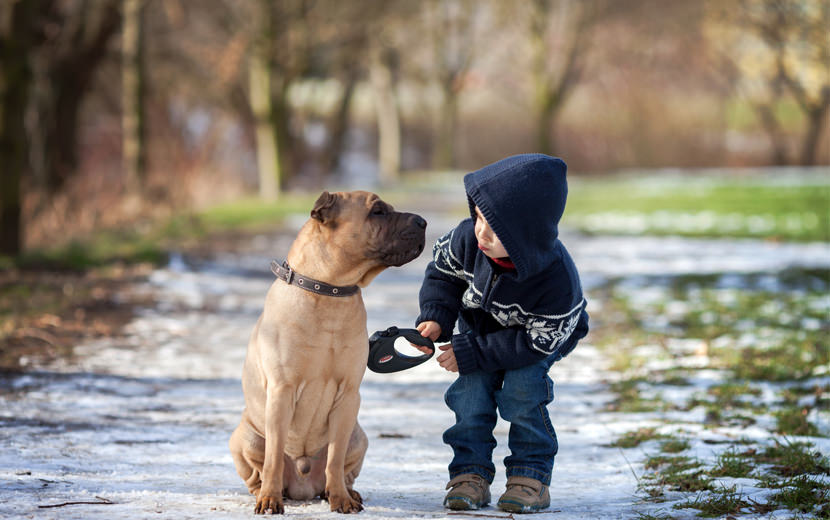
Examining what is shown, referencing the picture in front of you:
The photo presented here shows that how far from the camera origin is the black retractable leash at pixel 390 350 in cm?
407

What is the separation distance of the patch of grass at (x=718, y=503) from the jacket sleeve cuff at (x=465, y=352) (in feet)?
3.32

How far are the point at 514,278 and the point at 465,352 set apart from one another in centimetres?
41

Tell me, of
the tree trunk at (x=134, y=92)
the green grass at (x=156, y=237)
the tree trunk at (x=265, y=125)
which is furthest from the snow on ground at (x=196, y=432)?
the tree trunk at (x=265, y=125)

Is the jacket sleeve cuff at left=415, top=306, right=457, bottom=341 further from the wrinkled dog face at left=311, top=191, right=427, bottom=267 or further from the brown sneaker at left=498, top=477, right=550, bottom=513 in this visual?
the brown sneaker at left=498, top=477, right=550, bottom=513

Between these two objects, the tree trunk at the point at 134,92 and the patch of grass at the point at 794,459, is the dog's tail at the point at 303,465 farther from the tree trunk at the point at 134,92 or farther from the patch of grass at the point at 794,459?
the tree trunk at the point at 134,92

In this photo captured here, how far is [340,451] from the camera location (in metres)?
3.81

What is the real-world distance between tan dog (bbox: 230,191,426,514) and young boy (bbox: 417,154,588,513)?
37 centimetres

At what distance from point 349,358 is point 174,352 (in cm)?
391

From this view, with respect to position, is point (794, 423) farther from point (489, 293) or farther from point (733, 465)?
point (489, 293)

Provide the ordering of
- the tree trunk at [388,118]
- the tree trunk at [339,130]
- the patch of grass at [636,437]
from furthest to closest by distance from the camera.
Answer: the tree trunk at [388,118]
the tree trunk at [339,130]
the patch of grass at [636,437]

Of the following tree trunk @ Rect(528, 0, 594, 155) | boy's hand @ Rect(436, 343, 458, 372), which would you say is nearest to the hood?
boy's hand @ Rect(436, 343, 458, 372)

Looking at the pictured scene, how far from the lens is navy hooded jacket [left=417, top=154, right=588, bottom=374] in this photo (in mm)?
3844

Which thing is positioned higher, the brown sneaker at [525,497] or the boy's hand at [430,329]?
the boy's hand at [430,329]

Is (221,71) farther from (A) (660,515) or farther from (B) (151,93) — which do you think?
(A) (660,515)
